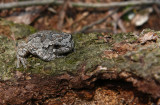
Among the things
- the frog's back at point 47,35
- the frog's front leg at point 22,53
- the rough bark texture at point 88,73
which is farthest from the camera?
the frog's back at point 47,35

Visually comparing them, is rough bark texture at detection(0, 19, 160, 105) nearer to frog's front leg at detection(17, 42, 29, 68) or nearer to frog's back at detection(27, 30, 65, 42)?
frog's front leg at detection(17, 42, 29, 68)

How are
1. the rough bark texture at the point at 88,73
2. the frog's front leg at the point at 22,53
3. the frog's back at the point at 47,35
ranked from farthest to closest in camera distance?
the frog's back at the point at 47,35 → the frog's front leg at the point at 22,53 → the rough bark texture at the point at 88,73

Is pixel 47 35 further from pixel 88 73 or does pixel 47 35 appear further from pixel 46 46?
pixel 88 73

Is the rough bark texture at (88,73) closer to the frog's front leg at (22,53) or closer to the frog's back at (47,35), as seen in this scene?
the frog's front leg at (22,53)

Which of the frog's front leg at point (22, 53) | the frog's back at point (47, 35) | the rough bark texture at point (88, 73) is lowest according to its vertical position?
the rough bark texture at point (88, 73)

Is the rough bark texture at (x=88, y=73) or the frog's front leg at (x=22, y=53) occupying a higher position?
the frog's front leg at (x=22, y=53)

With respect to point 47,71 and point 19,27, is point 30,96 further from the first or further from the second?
point 19,27

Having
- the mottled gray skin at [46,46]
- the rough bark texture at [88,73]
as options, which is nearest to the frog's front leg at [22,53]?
the mottled gray skin at [46,46]

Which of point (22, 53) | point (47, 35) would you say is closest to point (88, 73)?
point (47, 35)

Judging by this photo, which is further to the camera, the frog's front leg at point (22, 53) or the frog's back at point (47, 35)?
the frog's back at point (47, 35)
